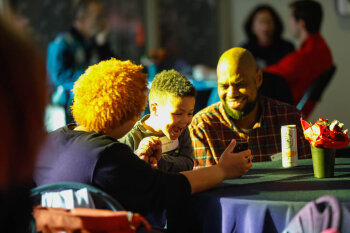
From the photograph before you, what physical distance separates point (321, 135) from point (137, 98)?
0.72m

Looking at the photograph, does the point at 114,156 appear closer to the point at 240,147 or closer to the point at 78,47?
the point at 240,147

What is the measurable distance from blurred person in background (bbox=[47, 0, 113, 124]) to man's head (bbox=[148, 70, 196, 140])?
2364 mm

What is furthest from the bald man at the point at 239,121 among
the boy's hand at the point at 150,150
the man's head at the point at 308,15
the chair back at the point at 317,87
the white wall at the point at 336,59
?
the white wall at the point at 336,59

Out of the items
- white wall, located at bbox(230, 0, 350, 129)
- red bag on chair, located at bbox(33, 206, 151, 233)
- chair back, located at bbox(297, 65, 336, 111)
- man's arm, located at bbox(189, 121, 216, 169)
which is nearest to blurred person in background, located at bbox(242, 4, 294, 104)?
chair back, located at bbox(297, 65, 336, 111)

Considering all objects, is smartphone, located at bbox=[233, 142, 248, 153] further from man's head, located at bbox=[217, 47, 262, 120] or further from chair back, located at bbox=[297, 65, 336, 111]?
chair back, located at bbox=[297, 65, 336, 111]

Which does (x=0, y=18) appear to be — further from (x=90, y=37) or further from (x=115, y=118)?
(x=90, y=37)

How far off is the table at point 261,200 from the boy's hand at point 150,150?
1.03ft

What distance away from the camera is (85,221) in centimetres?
138

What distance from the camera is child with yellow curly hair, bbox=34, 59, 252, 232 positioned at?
1.64 meters

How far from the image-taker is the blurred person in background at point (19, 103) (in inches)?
35.1

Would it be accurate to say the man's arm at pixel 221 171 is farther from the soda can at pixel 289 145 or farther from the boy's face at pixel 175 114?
the boy's face at pixel 175 114

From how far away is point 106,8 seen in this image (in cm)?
805

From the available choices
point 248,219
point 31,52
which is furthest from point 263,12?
point 31,52

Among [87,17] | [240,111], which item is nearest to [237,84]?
[240,111]
